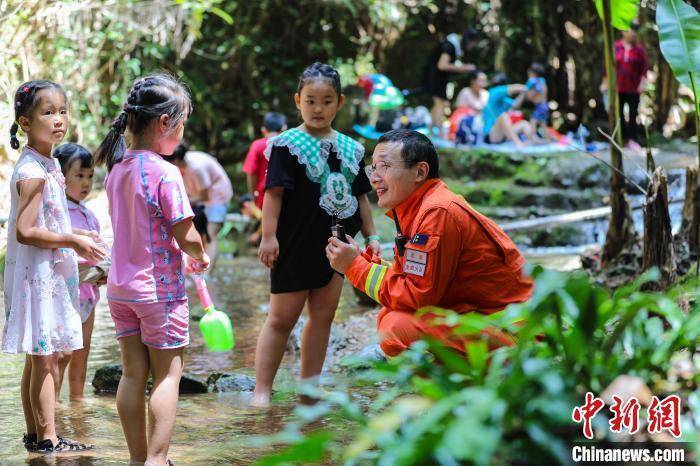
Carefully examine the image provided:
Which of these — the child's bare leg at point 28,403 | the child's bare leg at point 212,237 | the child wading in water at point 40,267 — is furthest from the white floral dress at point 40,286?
the child's bare leg at point 212,237

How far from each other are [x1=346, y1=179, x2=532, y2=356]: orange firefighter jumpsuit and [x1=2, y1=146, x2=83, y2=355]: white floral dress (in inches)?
48.0

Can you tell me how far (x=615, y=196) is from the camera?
7.30 metres

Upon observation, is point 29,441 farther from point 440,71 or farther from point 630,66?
point 440,71

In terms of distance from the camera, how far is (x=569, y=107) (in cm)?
1784

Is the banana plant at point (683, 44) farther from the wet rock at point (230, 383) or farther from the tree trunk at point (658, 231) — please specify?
the wet rock at point (230, 383)

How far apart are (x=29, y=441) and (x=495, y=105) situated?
452 inches

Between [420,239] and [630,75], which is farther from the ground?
[630,75]

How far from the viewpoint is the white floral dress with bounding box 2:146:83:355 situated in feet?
12.8

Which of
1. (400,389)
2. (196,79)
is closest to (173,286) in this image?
(400,389)

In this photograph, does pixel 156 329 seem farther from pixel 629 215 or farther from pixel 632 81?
pixel 632 81

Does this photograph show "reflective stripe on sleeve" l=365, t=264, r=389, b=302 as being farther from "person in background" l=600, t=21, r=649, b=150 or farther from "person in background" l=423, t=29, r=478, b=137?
"person in background" l=423, t=29, r=478, b=137

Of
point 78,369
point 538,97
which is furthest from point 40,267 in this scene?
point 538,97

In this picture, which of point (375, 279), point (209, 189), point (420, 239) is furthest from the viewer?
point (209, 189)

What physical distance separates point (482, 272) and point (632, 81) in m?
11.3
